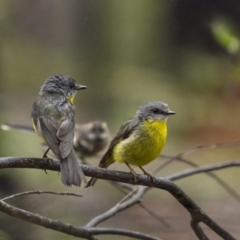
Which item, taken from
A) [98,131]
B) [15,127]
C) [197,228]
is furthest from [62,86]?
[98,131]

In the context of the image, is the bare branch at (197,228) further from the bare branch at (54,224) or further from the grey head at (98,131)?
the grey head at (98,131)

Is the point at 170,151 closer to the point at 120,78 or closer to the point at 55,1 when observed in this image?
the point at 120,78

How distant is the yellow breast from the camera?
130 centimetres

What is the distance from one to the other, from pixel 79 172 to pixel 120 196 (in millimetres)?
992

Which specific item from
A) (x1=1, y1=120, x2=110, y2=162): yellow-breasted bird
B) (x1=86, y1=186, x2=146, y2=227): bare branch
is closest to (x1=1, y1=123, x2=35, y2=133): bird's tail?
(x1=1, y1=120, x2=110, y2=162): yellow-breasted bird

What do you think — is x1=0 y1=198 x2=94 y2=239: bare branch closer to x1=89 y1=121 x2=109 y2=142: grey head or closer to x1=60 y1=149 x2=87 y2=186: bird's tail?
x1=60 y1=149 x2=87 y2=186: bird's tail

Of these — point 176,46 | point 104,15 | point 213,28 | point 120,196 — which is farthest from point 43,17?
point 120,196

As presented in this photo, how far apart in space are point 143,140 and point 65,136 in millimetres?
301

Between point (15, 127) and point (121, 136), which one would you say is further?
point (15, 127)

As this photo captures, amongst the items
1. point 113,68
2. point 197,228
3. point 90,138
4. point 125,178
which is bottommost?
point 90,138

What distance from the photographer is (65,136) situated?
1.06 meters

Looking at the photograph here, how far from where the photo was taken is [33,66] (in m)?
1.85

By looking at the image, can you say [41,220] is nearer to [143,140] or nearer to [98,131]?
[143,140]

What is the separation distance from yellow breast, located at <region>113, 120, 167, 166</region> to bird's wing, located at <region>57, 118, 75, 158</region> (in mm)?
226
